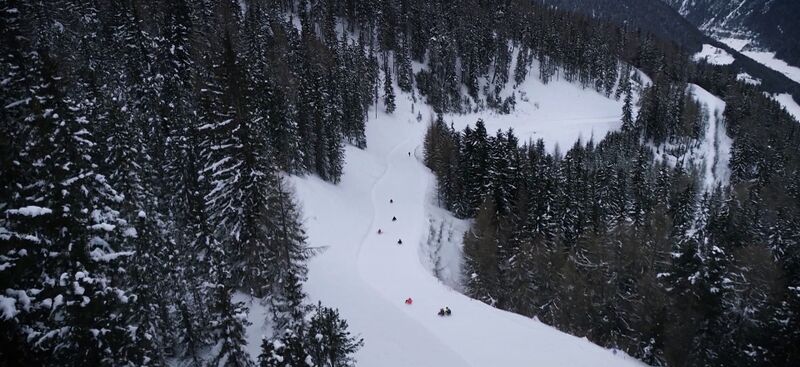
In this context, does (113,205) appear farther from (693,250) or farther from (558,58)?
(558,58)

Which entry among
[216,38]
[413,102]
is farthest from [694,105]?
[216,38]

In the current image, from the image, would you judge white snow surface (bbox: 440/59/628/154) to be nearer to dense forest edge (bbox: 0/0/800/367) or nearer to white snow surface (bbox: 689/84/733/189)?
dense forest edge (bbox: 0/0/800/367)

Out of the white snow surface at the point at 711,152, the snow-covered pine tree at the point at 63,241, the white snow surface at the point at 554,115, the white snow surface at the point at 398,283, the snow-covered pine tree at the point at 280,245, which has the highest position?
the snow-covered pine tree at the point at 63,241

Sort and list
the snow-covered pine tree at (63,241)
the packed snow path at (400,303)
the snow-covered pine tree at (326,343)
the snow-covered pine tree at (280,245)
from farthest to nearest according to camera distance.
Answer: the packed snow path at (400,303)
the snow-covered pine tree at (280,245)
the snow-covered pine tree at (326,343)
the snow-covered pine tree at (63,241)

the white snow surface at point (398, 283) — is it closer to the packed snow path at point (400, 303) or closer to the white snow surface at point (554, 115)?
the packed snow path at point (400, 303)

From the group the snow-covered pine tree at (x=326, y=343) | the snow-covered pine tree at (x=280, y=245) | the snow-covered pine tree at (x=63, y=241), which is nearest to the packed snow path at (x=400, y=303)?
the snow-covered pine tree at (x=280, y=245)

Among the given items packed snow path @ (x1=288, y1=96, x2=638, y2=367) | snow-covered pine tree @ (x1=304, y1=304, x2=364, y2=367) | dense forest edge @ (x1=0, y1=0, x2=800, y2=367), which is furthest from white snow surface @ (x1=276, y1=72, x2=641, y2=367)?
snow-covered pine tree @ (x1=304, y1=304, x2=364, y2=367)
